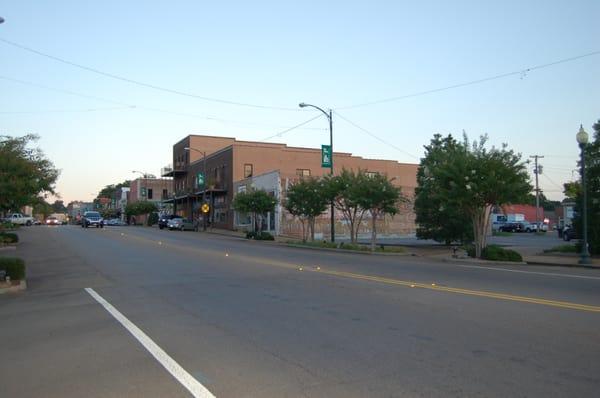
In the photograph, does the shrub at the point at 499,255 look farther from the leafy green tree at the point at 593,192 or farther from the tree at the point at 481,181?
the leafy green tree at the point at 593,192

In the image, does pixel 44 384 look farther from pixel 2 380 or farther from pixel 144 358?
pixel 144 358

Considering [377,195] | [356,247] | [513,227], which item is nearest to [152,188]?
[513,227]

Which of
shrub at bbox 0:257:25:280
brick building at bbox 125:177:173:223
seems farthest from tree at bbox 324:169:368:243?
brick building at bbox 125:177:173:223

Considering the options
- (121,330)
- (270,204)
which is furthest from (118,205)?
(121,330)

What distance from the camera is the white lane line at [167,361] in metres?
5.70

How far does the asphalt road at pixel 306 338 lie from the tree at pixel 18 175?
442 inches

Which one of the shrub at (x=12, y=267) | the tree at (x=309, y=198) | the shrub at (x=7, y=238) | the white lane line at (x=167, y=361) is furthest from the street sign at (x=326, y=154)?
the white lane line at (x=167, y=361)

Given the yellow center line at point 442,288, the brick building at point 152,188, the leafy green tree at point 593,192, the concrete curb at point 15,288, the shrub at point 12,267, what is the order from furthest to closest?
1. the brick building at point 152,188
2. the leafy green tree at point 593,192
3. the shrub at point 12,267
4. the concrete curb at point 15,288
5. the yellow center line at point 442,288

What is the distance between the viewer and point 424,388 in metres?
5.65

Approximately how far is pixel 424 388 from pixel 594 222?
2381cm

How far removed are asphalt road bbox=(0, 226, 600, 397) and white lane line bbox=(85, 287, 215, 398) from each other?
0.03 meters

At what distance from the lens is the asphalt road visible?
5.88 meters

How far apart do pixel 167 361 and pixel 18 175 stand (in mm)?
22796

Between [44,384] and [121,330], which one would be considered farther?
[121,330]
